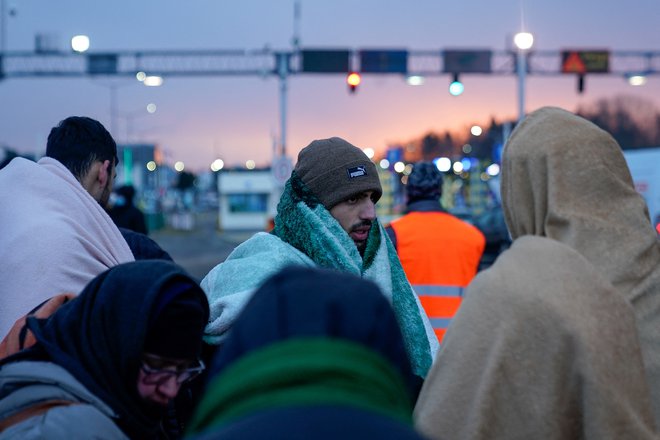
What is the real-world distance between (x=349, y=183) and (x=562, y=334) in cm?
193

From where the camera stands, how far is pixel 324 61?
2969 cm

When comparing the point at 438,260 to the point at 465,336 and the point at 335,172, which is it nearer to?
the point at 335,172

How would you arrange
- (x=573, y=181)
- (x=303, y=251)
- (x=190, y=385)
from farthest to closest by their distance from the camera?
(x=303, y=251) → (x=190, y=385) → (x=573, y=181)

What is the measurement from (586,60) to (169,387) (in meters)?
31.7

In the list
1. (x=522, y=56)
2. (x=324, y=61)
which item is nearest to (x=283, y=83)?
(x=324, y=61)

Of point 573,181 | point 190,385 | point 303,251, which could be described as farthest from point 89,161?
point 573,181

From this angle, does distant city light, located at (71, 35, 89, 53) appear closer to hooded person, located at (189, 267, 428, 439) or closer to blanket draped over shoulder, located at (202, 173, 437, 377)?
blanket draped over shoulder, located at (202, 173, 437, 377)

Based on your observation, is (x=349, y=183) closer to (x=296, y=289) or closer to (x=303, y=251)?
(x=303, y=251)

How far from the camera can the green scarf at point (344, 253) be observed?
378 cm

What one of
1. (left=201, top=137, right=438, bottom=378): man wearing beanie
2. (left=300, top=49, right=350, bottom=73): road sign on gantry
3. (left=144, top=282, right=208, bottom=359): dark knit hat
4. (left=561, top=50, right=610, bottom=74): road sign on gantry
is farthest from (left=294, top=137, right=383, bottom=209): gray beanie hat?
(left=561, top=50, right=610, bottom=74): road sign on gantry

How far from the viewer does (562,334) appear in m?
2.15

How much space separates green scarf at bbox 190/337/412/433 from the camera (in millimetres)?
1186

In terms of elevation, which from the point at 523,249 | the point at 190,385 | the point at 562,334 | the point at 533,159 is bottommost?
the point at 190,385

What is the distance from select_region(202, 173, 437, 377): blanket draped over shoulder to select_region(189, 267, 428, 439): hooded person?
89.9 inches
